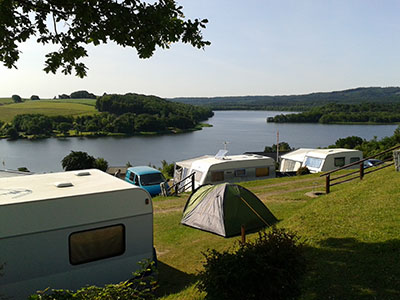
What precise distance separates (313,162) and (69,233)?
727 inches

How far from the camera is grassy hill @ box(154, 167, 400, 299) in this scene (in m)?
4.30

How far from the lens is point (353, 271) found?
15.2 feet

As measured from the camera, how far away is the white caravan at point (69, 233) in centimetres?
484

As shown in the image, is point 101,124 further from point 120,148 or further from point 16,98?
point 16,98

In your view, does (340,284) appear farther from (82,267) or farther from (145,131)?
(145,131)

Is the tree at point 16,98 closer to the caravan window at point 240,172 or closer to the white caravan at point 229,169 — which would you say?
the white caravan at point 229,169

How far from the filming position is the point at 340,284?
430 cm

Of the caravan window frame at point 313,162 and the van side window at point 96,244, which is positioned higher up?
the van side window at point 96,244

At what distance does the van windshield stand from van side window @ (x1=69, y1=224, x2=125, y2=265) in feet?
32.4

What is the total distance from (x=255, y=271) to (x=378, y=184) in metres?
6.92

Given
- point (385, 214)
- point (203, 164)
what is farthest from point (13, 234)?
point (203, 164)

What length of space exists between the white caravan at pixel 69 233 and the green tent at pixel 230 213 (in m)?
2.81

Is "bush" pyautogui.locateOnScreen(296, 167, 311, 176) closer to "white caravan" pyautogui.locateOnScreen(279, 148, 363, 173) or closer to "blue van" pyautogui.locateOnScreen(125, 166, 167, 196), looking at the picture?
"white caravan" pyautogui.locateOnScreen(279, 148, 363, 173)

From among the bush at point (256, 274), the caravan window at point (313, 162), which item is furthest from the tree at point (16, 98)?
the bush at point (256, 274)
